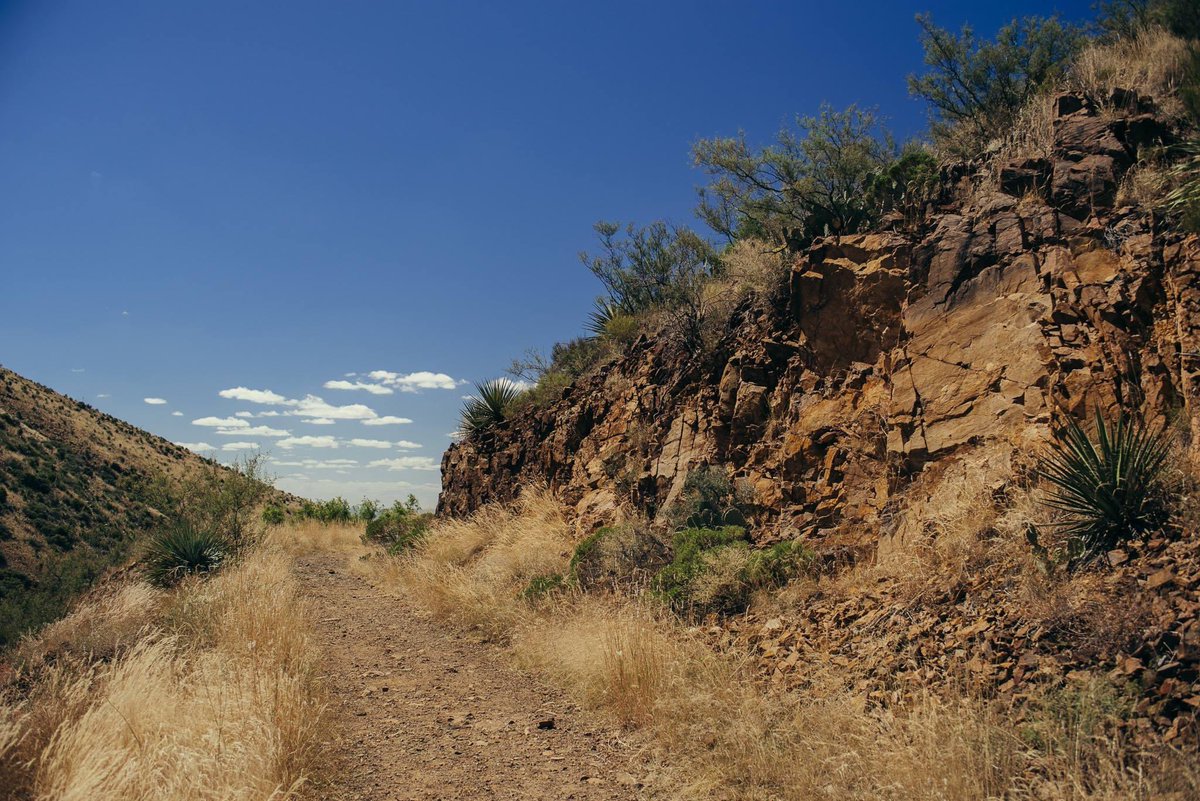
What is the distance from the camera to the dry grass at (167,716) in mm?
4441

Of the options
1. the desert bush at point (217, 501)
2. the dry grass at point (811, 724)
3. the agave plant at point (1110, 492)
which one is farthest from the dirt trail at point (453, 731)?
the desert bush at point (217, 501)

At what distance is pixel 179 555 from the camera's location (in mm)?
13117

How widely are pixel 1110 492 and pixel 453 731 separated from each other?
19.8 feet

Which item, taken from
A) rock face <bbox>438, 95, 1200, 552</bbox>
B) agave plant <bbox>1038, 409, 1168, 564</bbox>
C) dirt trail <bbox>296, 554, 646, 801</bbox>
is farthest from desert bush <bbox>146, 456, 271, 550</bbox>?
agave plant <bbox>1038, 409, 1168, 564</bbox>

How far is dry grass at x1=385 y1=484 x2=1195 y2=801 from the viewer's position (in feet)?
12.3

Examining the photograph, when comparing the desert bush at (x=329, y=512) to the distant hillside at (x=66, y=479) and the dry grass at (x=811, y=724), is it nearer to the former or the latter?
the distant hillside at (x=66, y=479)

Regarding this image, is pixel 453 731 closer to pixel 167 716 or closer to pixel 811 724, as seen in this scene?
pixel 167 716

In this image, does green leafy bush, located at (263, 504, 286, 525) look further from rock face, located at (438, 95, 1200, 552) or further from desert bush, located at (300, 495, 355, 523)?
rock face, located at (438, 95, 1200, 552)

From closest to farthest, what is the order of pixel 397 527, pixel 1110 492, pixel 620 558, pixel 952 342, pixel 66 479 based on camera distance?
1. pixel 1110 492
2. pixel 952 342
3. pixel 620 558
4. pixel 397 527
5. pixel 66 479

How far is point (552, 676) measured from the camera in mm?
7938

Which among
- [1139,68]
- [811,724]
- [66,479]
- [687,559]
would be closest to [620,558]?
[687,559]

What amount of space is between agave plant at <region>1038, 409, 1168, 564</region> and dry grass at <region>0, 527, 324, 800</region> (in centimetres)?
595

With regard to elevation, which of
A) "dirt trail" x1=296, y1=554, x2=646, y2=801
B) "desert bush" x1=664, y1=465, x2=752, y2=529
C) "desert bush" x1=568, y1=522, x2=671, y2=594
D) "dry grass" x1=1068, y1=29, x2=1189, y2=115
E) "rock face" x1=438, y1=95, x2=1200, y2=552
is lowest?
"dirt trail" x1=296, y1=554, x2=646, y2=801

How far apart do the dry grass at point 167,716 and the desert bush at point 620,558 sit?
4.00m
